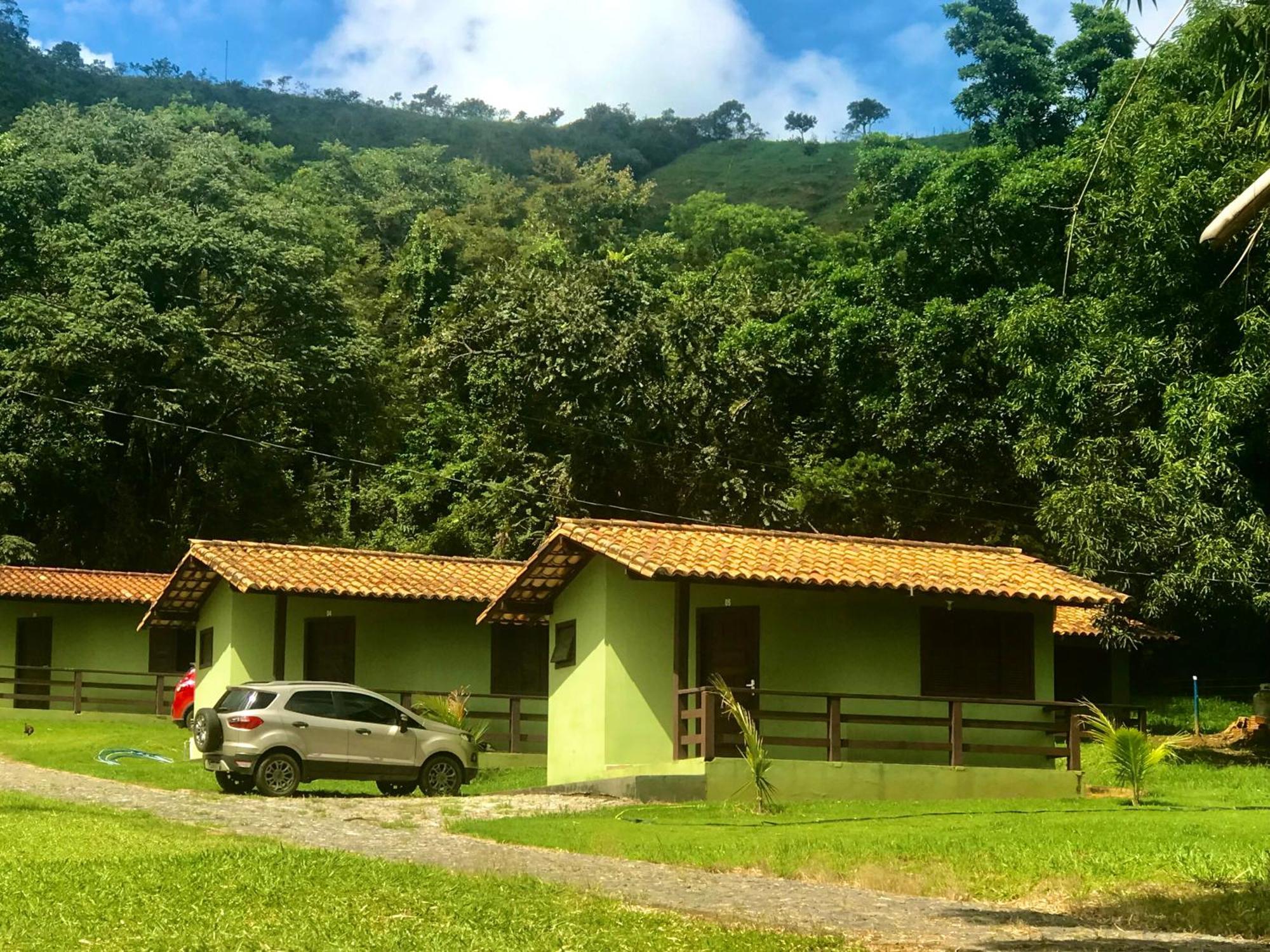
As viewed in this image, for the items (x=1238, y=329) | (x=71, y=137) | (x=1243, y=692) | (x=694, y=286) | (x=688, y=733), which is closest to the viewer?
(x=688, y=733)

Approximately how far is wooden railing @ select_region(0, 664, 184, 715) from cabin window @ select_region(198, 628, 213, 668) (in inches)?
182

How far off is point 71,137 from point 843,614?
43899mm

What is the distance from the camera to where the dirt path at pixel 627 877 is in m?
10.5

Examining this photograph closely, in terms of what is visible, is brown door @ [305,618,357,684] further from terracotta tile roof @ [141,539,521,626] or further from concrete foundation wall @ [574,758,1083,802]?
concrete foundation wall @ [574,758,1083,802]

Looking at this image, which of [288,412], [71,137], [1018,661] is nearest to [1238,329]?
[1018,661]

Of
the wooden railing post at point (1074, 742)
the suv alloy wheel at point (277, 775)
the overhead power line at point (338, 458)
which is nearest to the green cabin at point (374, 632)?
the suv alloy wheel at point (277, 775)

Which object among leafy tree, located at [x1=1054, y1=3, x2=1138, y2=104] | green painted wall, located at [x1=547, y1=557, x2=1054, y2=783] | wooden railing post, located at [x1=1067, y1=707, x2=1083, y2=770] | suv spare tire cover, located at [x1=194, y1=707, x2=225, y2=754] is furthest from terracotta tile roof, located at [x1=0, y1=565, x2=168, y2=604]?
leafy tree, located at [x1=1054, y1=3, x2=1138, y2=104]

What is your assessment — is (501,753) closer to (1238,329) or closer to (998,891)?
(1238,329)

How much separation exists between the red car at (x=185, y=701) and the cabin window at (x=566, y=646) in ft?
28.6

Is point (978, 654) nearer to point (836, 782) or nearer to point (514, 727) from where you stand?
point (836, 782)

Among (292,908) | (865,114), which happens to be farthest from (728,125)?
(292,908)

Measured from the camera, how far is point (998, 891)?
1277cm

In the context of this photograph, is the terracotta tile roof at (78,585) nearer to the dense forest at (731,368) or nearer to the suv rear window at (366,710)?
the dense forest at (731,368)

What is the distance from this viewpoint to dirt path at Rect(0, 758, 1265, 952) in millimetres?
10477
